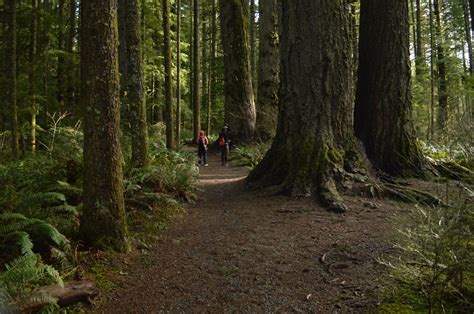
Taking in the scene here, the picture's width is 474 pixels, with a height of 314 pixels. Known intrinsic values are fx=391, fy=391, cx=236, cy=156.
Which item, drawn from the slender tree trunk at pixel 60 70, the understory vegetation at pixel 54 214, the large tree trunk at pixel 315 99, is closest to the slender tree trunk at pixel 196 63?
the slender tree trunk at pixel 60 70

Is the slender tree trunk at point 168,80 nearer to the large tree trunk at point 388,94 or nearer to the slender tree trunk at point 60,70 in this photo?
the slender tree trunk at point 60,70

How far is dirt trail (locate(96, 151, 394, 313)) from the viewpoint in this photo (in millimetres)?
3957

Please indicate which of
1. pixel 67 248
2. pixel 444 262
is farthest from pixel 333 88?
pixel 67 248

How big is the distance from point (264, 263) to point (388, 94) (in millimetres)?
5606

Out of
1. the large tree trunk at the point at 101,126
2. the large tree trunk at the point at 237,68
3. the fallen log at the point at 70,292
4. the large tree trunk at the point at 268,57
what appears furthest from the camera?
the large tree trunk at the point at 237,68

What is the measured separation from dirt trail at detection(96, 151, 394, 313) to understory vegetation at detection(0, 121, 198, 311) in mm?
560

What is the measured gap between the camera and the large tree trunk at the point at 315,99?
730cm

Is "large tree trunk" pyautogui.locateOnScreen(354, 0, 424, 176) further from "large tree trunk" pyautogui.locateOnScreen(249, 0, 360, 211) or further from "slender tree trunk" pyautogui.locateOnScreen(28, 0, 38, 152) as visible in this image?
"slender tree trunk" pyautogui.locateOnScreen(28, 0, 38, 152)

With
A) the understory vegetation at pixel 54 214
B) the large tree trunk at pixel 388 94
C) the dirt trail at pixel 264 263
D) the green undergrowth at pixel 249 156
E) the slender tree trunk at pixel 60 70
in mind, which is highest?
the slender tree trunk at pixel 60 70

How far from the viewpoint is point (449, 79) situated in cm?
2266

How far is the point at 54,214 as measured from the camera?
5.25m

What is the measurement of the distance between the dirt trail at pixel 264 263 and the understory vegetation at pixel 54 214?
0.56 metres

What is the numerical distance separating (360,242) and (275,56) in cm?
1215

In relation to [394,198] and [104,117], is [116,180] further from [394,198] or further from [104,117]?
[394,198]
